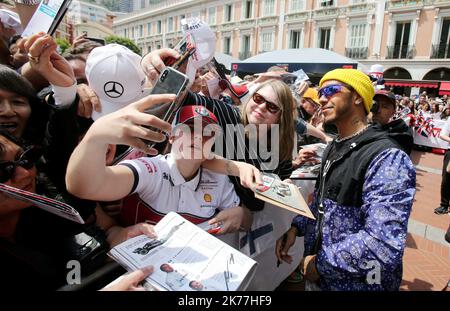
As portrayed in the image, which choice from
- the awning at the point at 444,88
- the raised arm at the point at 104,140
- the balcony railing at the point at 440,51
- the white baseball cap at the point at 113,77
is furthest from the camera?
the balcony railing at the point at 440,51

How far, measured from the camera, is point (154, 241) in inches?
46.3

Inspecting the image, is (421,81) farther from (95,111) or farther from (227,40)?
(95,111)

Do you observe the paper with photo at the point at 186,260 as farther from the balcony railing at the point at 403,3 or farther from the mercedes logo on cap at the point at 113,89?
the balcony railing at the point at 403,3

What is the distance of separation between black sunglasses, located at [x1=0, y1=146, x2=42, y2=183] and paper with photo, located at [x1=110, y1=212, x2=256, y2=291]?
47 centimetres

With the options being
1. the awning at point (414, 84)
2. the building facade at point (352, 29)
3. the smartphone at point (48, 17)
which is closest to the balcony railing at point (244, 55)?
the building facade at point (352, 29)

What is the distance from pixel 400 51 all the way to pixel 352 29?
439cm

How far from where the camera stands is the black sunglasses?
1033mm

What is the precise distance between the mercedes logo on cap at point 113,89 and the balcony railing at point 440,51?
1031 inches

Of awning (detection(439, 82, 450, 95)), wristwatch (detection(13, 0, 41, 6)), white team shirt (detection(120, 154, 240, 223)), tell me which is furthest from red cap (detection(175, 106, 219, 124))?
awning (detection(439, 82, 450, 95))

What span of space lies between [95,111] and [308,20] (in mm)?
29588

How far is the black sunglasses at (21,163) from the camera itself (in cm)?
103

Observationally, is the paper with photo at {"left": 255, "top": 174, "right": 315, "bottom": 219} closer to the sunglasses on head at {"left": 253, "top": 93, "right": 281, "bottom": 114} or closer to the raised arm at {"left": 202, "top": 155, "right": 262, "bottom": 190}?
the raised arm at {"left": 202, "top": 155, "right": 262, "bottom": 190}

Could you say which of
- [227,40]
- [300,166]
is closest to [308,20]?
[227,40]

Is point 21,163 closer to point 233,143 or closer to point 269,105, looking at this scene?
point 233,143
